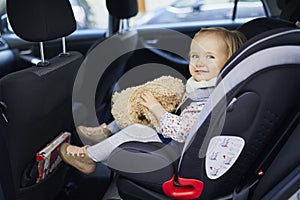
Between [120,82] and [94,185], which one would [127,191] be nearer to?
[94,185]

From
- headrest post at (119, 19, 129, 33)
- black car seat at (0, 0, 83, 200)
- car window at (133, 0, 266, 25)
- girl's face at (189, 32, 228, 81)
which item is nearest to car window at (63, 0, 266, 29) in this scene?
car window at (133, 0, 266, 25)

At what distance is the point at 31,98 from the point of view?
4.96 feet

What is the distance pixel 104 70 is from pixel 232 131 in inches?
49.6

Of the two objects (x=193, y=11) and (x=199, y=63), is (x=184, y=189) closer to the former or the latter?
(x=199, y=63)

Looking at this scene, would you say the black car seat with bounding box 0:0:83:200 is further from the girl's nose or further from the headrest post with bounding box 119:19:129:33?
the headrest post with bounding box 119:19:129:33

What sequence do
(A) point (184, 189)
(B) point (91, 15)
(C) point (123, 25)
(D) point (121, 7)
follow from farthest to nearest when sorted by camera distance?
1. (B) point (91, 15)
2. (C) point (123, 25)
3. (D) point (121, 7)
4. (A) point (184, 189)

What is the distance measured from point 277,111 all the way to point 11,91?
892 millimetres

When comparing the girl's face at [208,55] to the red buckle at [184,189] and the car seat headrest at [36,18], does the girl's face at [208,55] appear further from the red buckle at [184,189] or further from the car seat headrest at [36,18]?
the car seat headrest at [36,18]

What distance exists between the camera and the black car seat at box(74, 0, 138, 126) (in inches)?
81.5

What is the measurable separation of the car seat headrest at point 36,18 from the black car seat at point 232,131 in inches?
19.9

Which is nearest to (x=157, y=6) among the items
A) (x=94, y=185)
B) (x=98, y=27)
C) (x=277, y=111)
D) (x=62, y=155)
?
(x=98, y=27)

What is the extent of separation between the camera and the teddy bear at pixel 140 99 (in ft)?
5.24

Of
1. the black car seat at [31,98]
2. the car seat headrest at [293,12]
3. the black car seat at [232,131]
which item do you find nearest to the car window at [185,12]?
the car seat headrest at [293,12]

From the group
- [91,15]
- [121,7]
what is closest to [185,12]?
[91,15]
